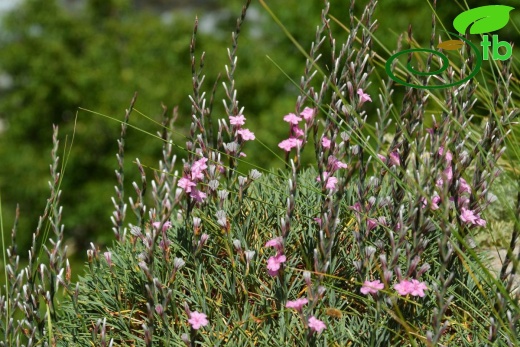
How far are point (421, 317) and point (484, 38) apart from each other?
5.02 ft

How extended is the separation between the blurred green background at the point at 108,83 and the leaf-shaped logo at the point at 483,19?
21.0ft

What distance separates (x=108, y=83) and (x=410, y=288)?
9.49 meters

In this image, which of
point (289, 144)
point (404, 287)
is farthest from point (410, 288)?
point (289, 144)

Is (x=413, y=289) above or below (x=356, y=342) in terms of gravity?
above

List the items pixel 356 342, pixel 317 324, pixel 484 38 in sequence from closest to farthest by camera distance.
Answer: pixel 317 324
pixel 356 342
pixel 484 38

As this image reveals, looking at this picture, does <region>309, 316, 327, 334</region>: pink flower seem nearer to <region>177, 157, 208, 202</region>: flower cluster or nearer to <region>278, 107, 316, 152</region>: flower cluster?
<region>177, 157, 208, 202</region>: flower cluster

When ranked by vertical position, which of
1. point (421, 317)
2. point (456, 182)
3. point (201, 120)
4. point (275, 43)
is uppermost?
point (275, 43)

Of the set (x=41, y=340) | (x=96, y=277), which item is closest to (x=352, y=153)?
(x=96, y=277)

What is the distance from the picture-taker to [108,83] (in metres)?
11.6

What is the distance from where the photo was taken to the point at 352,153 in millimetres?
3410

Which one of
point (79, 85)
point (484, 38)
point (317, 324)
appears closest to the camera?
point (317, 324)

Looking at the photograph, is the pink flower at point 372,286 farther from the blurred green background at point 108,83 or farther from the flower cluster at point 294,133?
the blurred green background at point 108,83

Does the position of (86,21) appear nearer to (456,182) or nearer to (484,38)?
(484,38)

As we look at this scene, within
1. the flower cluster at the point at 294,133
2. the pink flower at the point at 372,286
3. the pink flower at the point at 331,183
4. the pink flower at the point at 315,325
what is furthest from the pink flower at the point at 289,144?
the pink flower at the point at 315,325
